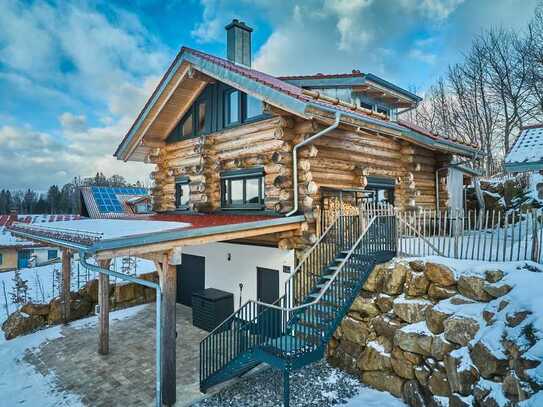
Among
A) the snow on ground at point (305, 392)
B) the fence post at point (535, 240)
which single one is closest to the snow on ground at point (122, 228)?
the snow on ground at point (305, 392)

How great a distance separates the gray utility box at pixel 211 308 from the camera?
10.6 m

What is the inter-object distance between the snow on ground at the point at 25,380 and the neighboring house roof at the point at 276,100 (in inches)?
315

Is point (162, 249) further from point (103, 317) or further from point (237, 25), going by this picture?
point (237, 25)

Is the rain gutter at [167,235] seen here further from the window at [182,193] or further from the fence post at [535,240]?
the window at [182,193]

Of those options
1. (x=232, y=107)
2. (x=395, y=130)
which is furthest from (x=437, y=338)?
(x=232, y=107)

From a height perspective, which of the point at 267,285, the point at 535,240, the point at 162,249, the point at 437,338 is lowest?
the point at 437,338

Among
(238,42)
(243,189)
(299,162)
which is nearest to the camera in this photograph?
(299,162)

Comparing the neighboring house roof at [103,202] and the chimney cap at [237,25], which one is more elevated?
the chimney cap at [237,25]

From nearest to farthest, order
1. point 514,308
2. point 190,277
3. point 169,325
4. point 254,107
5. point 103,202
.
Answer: point 514,308 → point 169,325 → point 254,107 → point 190,277 → point 103,202

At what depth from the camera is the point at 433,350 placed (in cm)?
621

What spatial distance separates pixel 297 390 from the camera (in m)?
7.10

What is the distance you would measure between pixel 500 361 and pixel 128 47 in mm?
20691

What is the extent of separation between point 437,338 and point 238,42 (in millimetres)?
12822

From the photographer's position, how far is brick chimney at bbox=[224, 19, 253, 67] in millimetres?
13336
